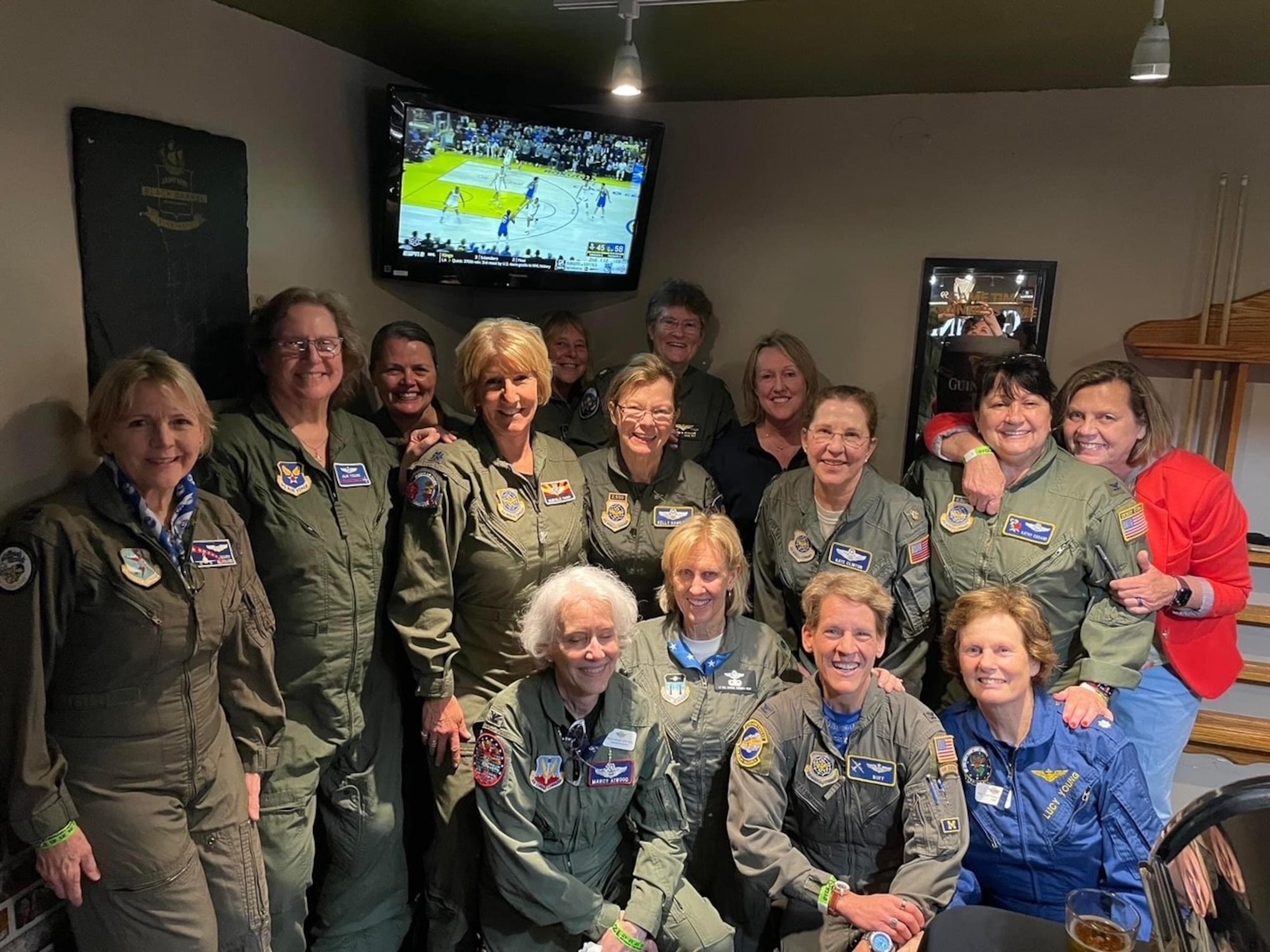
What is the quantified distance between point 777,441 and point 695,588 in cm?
91

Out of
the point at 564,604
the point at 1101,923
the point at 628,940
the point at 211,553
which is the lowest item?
the point at 628,940

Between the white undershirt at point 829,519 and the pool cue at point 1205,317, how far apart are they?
1.69 metres

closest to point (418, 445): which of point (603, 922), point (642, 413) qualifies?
point (642, 413)

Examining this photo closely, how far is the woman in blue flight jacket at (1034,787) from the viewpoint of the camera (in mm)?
2029

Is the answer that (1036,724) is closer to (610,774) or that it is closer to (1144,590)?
(1144,590)

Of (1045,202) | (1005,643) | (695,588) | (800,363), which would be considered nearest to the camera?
(1005,643)

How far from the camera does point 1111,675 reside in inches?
89.8

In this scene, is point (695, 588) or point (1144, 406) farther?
point (1144, 406)

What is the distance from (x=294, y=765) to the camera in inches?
86.0

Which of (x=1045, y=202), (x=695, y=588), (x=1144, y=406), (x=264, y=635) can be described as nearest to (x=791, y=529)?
(x=695, y=588)

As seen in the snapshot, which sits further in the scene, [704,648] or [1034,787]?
[704,648]

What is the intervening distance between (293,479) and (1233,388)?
3162 millimetres

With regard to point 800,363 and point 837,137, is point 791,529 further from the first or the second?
point 837,137

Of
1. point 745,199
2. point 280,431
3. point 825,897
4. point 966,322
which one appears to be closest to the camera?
point 825,897
